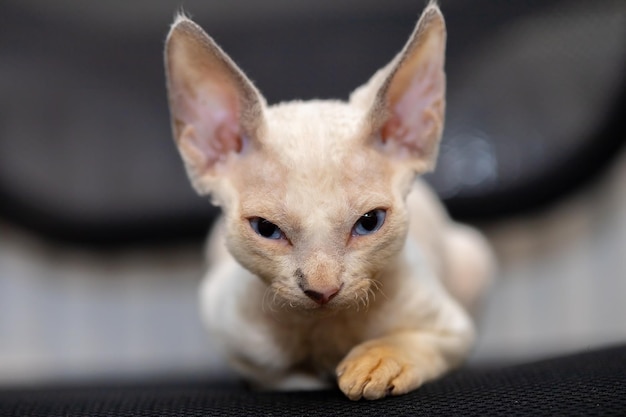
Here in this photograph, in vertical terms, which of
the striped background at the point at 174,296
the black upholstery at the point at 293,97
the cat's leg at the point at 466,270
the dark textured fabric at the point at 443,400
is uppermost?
the black upholstery at the point at 293,97

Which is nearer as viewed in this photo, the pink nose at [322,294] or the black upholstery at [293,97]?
the pink nose at [322,294]

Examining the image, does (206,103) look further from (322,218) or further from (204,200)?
(204,200)

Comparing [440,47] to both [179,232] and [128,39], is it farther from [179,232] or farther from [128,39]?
[128,39]

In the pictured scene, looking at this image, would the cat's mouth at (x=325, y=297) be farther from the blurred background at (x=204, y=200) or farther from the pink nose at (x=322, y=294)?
the blurred background at (x=204, y=200)

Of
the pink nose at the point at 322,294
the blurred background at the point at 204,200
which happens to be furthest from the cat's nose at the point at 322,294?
the blurred background at the point at 204,200

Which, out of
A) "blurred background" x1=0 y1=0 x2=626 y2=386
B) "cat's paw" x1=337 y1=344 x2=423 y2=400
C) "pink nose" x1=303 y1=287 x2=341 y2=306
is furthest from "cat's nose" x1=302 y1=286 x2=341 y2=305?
"blurred background" x1=0 y1=0 x2=626 y2=386

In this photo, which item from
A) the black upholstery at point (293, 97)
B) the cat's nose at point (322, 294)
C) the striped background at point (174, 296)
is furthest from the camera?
the striped background at point (174, 296)
